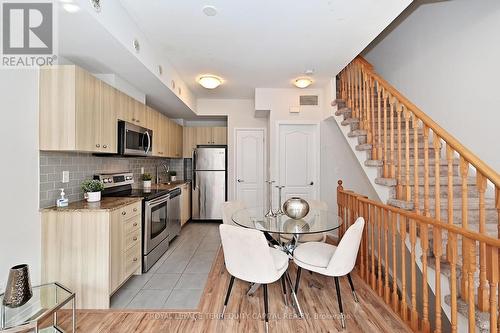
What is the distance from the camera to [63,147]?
2.10 metres

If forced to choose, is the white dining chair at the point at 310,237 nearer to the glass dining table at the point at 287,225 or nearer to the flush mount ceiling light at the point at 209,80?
the glass dining table at the point at 287,225

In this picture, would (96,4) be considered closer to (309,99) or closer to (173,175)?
(309,99)

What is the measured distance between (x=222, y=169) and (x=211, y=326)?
3421mm

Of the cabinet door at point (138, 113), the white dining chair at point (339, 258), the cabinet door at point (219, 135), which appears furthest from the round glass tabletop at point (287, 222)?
the cabinet door at point (219, 135)

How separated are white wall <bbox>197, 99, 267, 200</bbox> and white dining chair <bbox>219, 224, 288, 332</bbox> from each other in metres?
3.17

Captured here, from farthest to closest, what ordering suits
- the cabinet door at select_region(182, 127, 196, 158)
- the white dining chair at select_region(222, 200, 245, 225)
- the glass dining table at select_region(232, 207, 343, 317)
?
the cabinet door at select_region(182, 127, 196, 158)
the white dining chair at select_region(222, 200, 245, 225)
the glass dining table at select_region(232, 207, 343, 317)

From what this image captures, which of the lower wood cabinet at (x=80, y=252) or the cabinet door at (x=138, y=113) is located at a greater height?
the cabinet door at (x=138, y=113)

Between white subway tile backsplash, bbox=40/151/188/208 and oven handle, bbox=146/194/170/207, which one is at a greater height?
white subway tile backsplash, bbox=40/151/188/208

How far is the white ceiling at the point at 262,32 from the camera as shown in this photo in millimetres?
2104

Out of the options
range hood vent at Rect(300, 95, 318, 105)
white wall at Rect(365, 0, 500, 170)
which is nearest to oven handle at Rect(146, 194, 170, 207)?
range hood vent at Rect(300, 95, 318, 105)

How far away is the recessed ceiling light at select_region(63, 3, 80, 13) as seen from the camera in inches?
63.3

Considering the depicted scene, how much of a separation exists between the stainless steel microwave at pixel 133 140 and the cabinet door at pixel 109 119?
0.30 ft

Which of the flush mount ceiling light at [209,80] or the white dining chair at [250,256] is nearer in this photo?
the white dining chair at [250,256]

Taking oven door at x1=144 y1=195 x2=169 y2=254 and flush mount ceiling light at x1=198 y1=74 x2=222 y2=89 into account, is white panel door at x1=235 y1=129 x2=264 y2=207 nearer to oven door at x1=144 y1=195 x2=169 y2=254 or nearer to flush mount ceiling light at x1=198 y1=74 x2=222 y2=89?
flush mount ceiling light at x1=198 y1=74 x2=222 y2=89
